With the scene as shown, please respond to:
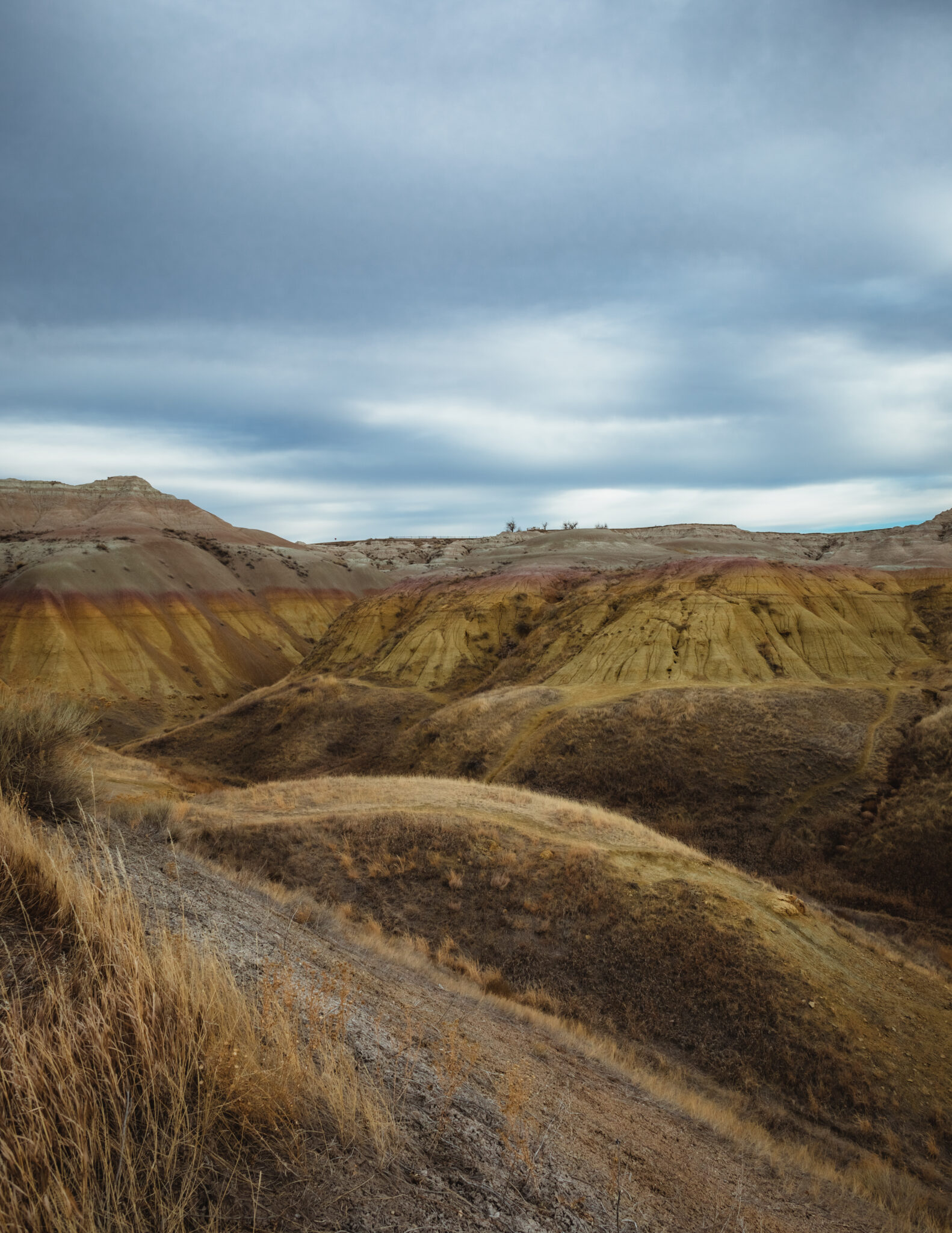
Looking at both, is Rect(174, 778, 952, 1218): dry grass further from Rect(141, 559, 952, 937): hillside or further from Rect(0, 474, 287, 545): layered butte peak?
Rect(0, 474, 287, 545): layered butte peak

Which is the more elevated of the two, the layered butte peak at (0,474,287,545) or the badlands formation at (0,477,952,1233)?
the layered butte peak at (0,474,287,545)

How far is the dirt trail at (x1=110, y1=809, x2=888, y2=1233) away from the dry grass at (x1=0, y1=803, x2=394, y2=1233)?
391 mm

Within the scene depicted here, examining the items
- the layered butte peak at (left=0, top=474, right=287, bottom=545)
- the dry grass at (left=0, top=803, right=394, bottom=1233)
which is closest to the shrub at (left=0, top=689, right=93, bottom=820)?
the dry grass at (left=0, top=803, right=394, bottom=1233)

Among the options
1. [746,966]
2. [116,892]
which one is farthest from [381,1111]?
[746,966]

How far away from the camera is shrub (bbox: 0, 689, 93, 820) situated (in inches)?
353

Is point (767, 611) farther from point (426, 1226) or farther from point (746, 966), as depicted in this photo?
point (426, 1226)

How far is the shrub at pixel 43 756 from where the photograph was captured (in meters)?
8.98

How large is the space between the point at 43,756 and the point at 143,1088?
861 cm

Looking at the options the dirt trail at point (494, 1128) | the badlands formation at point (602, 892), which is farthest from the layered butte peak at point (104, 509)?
the dirt trail at point (494, 1128)

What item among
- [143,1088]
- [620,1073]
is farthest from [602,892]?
[143,1088]

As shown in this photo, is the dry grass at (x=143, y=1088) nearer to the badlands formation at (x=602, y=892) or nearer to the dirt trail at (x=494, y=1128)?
the badlands formation at (x=602, y=892)

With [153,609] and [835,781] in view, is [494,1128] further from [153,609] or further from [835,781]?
[153,609]

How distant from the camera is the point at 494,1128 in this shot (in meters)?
4.16

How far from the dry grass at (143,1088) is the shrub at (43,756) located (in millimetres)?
5829
